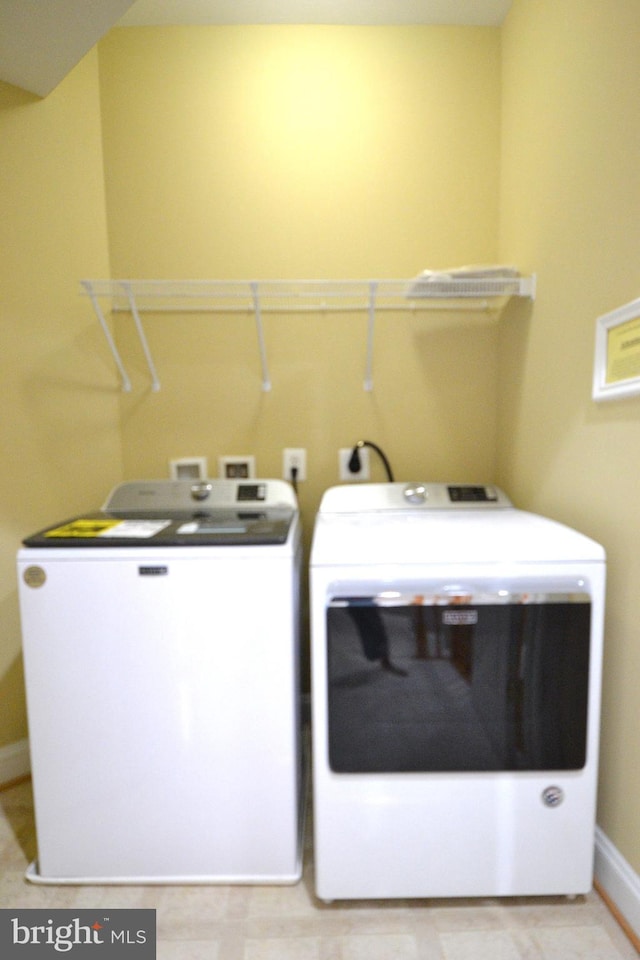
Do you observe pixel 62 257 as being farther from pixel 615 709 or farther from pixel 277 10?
pixel 615 709

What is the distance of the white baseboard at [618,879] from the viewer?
3.43 ft

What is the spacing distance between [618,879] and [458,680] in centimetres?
64

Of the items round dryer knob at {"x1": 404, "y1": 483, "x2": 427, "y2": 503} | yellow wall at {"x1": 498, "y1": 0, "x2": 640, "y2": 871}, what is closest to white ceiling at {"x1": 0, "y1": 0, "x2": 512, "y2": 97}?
yellow wall at {"x1": 498, "y1": 0, "x2": 640, "y2": 871}

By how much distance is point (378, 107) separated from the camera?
5.42 feet

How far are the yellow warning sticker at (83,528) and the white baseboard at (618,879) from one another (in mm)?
1450

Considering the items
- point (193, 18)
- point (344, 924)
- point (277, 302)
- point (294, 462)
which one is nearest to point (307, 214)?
point (277, 302)

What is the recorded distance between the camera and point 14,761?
5.17 feet

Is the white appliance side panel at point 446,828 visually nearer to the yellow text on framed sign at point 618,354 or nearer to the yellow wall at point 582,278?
the yellow wall at point 582,278

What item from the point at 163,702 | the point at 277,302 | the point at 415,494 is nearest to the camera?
the point at 163,702

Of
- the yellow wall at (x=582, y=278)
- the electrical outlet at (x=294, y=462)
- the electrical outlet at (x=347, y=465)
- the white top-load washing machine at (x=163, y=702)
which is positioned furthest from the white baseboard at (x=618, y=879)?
the electrical outlet at (x=294, y=462)

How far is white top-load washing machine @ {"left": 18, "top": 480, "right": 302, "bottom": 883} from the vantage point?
1101mm

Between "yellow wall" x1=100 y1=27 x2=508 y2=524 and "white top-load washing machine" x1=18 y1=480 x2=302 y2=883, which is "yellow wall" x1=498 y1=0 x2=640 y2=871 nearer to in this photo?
"yellow wall" x1=100 y1=27 x2=508 y2=524

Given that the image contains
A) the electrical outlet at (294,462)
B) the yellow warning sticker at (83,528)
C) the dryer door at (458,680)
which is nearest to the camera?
the dryer door at (458,680)

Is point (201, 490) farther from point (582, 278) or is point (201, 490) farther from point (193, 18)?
point (193, 18)
